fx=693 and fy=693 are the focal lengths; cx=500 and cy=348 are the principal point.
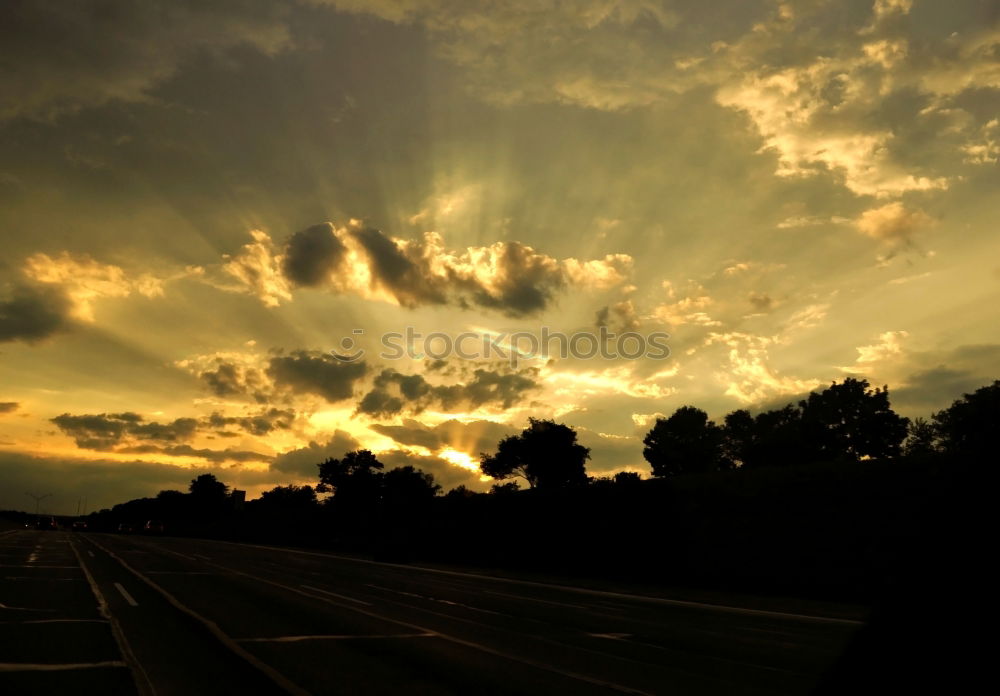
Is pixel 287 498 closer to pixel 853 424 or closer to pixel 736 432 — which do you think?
pixel 736 432

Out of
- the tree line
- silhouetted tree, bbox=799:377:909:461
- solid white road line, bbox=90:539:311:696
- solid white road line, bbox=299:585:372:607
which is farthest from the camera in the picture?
silhouetted tree, bbox=799:377:909:461

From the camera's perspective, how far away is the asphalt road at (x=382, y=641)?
29.5ft

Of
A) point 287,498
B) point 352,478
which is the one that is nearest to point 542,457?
point 352,478

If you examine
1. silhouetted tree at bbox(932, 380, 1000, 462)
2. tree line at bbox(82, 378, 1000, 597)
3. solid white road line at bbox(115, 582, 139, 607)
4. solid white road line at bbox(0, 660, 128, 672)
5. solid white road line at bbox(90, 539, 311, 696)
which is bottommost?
solid white road line at bbox(0, 660, 128, 672)

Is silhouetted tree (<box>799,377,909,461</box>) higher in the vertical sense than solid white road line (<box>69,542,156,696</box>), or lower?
higher

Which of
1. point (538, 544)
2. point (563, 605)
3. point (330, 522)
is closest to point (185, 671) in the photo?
point (563, 605)

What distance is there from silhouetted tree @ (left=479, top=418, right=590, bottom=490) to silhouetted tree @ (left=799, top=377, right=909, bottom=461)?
29.6m

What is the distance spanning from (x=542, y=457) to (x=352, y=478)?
56796 mm

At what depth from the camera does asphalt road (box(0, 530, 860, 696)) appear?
8.98 meters

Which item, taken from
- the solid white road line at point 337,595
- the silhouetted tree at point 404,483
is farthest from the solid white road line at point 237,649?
the silhouetted tree at point 404,483

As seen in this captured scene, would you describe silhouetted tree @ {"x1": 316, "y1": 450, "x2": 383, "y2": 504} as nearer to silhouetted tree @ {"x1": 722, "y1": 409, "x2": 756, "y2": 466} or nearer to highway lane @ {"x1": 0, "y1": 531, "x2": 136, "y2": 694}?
silhouetted tree @ {"x1": 722, "y1": 409, "x2": 756, "y2": 466}

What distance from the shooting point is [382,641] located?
39.7ft

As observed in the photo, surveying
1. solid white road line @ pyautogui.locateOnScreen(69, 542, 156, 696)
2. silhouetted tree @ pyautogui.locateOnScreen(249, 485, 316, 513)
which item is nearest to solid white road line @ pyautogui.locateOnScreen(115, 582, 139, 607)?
solid white road line @ pyautogui.locateOnScreen(69, 542, 156, 696)

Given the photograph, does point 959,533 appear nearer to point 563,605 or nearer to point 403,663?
point 403,663
